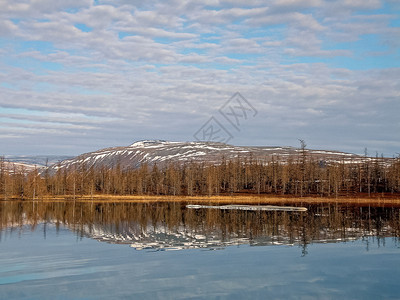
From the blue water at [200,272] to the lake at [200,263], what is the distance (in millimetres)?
47

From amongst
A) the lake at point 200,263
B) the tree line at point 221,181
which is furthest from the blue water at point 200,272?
the tree line at point 221,181

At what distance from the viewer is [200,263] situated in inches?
998

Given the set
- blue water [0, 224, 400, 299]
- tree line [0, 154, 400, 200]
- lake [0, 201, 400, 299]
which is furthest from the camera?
tree line [0, 154, 400, 200]

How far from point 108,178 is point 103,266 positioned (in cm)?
13633

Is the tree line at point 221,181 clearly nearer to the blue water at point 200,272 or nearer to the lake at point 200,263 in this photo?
the lake at point 200,263

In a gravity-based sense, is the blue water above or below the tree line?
above

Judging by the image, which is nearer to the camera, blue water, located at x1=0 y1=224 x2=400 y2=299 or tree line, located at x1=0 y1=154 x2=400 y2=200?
blue water, located at x1=0 y1=224 x2=400 y2=299

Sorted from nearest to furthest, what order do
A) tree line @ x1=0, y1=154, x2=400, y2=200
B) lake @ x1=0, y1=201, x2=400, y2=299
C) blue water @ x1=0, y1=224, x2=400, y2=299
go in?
blue water @ x1=0, y1=224, x2=400, y2=299
lake @ x1=0, y1=201, x2=400, y2=299
tree line @ x1=0, y1=154, x2=400, y2=200

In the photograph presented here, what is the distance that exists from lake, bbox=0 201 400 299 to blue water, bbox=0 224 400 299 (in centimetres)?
5

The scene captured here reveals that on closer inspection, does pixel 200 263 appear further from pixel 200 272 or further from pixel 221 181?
pixel 221 181

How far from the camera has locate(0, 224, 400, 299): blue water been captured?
18781 millimetres

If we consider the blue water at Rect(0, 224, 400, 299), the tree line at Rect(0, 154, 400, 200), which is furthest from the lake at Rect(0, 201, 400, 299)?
the tree line at Rect(0, 154, 400, 200)

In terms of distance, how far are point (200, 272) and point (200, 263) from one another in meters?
2.55

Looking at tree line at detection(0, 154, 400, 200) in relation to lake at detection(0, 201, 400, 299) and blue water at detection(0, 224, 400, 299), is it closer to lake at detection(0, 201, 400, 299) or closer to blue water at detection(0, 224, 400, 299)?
lake at detection(0, 201, 400, 299)
